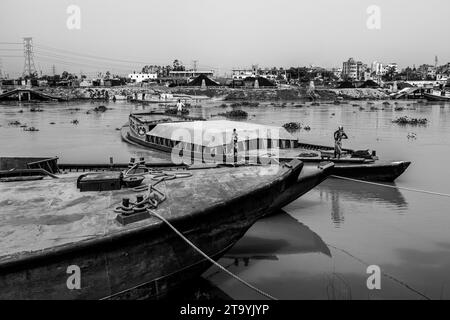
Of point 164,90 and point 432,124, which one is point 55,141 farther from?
point 164,90

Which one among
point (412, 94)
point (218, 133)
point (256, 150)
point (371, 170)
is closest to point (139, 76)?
point (412, 94)

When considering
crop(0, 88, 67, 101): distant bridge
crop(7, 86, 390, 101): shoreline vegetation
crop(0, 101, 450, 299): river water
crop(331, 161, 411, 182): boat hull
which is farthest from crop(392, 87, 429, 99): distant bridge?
crop(331, 161, 411, 182): boat hull

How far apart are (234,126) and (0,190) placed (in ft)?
44.1

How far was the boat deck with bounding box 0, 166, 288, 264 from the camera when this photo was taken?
6293mm

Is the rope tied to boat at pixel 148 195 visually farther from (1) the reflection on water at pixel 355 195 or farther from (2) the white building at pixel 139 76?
(2) the white building at pixel 139 76

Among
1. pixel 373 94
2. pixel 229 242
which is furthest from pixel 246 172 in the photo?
pixel 373 94

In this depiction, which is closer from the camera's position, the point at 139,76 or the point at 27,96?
the point at 27,96

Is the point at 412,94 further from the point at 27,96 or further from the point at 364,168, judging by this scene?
the point at 364,168

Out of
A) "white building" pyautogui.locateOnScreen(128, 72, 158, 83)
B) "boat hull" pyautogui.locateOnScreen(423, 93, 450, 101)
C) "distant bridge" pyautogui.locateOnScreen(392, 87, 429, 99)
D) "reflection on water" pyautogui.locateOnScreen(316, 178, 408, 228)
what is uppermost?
"white building" pyautogui.locateOnScreen(128, 72, 158, 83)

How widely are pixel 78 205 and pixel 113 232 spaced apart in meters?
1.57

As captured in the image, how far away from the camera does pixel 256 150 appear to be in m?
18.7

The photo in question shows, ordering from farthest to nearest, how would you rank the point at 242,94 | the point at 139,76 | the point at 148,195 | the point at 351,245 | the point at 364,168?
the point at 139,76 → the point at 242,94 → the point at 364,168 → the point at 351,245 → the point at 148,195

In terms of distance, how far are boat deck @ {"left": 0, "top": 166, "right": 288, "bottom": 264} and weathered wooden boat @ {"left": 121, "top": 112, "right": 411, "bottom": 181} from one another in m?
6.76

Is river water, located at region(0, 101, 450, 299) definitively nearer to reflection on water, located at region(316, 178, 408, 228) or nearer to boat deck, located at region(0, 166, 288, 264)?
reflection on water, located at region(316, 178, 408, 228)
